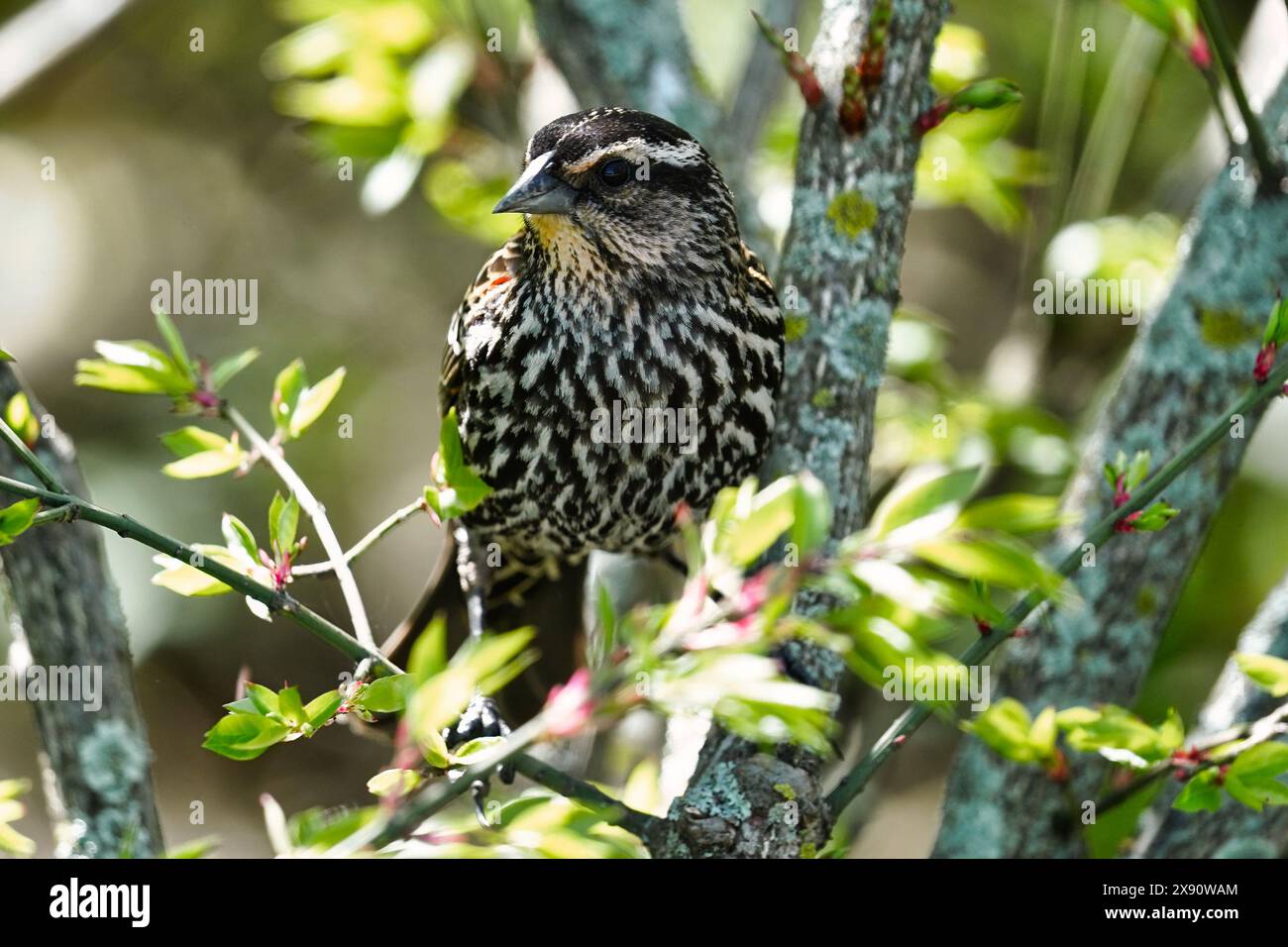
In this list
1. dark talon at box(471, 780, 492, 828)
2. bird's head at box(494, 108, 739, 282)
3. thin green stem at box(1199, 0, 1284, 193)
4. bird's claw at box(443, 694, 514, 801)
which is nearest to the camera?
dark talon at box(471, 780, 492, 828)

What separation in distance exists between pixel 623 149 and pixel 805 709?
4.81 ft

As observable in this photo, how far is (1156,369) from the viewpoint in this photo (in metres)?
2.72

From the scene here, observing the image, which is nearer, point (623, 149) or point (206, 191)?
point (623, 149)

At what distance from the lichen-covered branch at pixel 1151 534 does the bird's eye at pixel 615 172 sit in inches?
41.6

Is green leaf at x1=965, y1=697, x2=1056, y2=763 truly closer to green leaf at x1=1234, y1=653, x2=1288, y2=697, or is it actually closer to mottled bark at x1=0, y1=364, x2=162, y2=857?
green leaf at x1=1234, y1=653, x2=1288, y2=697

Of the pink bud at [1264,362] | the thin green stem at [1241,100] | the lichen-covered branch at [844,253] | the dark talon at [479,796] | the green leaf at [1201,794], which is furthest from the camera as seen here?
the lichen-covered branch at [844,253]

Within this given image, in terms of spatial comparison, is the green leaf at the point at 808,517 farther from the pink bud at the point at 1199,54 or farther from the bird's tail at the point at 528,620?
the bird's tail at the point at 528,620

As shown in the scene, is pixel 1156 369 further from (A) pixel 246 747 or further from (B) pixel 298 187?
(B) pixel 298 187

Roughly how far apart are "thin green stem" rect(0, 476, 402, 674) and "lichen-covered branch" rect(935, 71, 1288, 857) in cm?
144

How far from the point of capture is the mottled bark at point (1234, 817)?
254 centimetres

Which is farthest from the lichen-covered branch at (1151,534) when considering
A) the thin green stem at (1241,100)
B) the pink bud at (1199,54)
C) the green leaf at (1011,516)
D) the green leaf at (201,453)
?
the green leaf at (201,453)

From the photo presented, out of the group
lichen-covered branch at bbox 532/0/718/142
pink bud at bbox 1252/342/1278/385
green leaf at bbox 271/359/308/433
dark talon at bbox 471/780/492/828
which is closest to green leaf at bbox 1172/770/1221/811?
pink bud at bbox 1252/342/1278/385

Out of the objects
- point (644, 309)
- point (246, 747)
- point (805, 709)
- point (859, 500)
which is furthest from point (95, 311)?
point (805, 709)

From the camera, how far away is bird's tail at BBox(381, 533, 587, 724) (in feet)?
10.5
